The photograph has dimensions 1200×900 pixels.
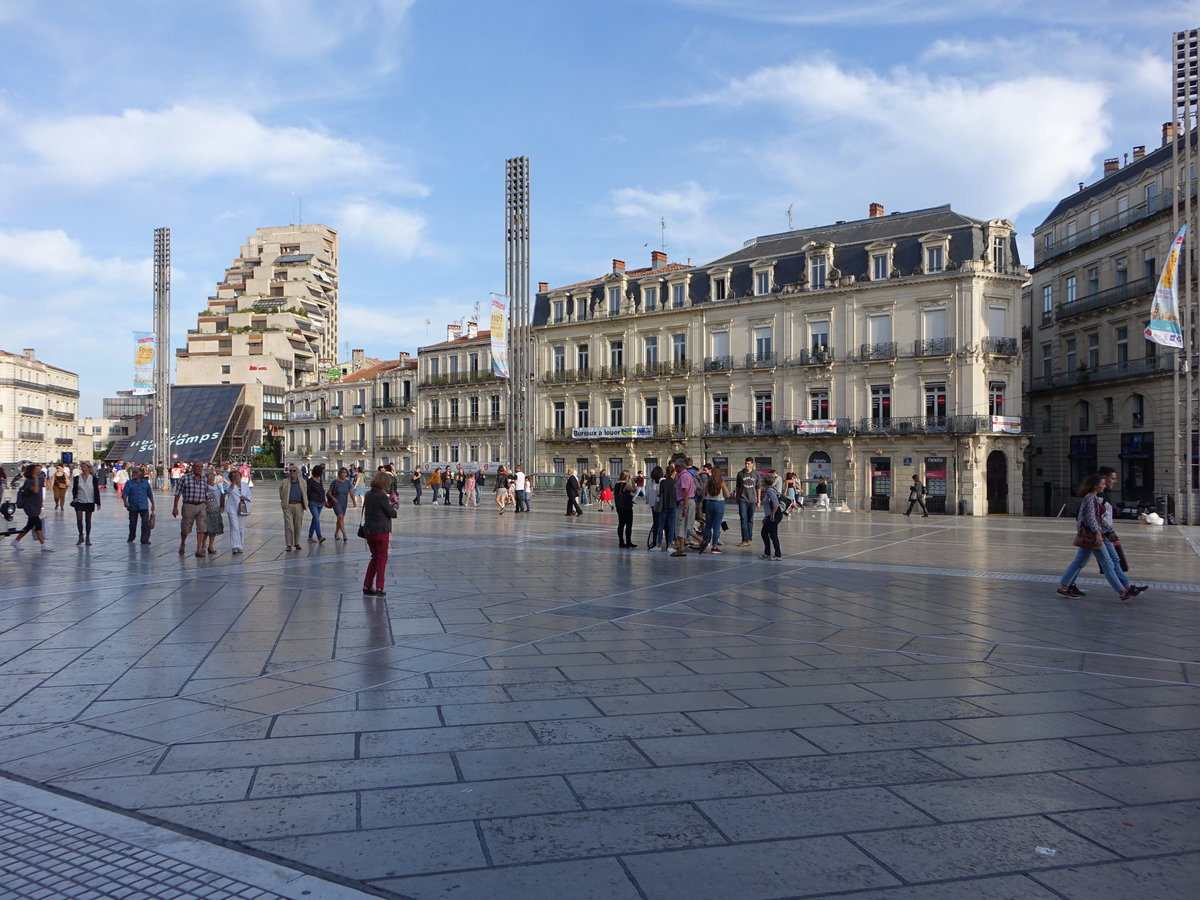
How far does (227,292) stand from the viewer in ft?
402

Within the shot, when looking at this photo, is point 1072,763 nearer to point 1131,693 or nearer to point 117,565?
point 1131,693

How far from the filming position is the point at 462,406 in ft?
210

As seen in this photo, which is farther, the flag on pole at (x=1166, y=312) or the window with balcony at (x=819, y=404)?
the window with balcony at (x=819, y=404)

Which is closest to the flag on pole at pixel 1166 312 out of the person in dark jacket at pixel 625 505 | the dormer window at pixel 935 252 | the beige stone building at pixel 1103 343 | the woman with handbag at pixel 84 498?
the beige stone building at pixel 1103 343

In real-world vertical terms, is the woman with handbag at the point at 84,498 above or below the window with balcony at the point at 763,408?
below

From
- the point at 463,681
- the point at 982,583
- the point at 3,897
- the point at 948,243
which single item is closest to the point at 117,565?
the point at 463,681

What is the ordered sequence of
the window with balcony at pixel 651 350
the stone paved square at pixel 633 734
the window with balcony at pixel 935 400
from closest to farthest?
the stone paved square at pixel 633 734 < the window with balcony at pixel 935 400 < the window with balcony at pixel 651 350

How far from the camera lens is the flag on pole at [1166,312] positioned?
87.4 ft

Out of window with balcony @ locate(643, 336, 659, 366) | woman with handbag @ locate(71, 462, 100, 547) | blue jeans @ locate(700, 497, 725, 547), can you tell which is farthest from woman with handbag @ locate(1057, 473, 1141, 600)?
window with balcony @ locate(643, 336, 659, 366)

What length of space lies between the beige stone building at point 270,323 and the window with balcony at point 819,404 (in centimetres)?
5534

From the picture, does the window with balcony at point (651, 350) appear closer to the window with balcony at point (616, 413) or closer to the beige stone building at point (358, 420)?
the window with balcony at point (616, 413)

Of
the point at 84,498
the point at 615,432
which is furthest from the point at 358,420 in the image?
the point at 84,498

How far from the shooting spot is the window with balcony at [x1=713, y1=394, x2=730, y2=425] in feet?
162

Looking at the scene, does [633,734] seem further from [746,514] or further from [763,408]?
[763,408]
